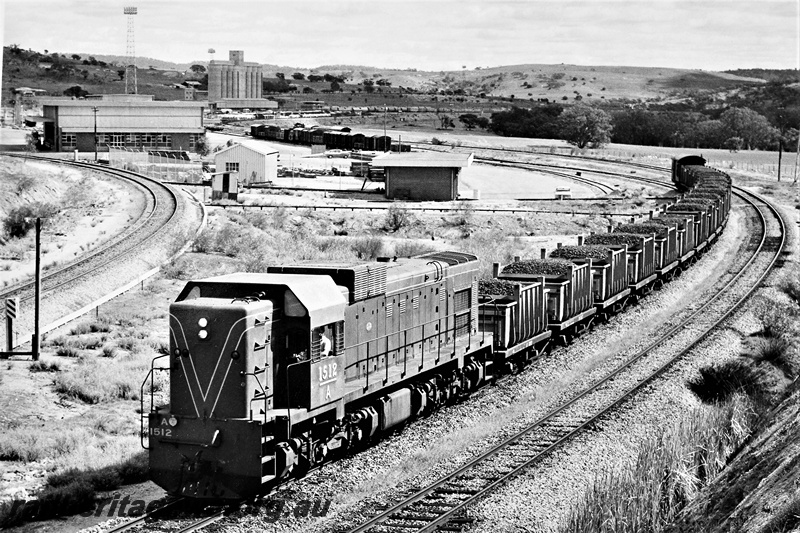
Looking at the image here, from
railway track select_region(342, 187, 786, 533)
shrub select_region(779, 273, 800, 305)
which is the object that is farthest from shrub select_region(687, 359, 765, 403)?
shrub select_region(779, 273, 800, 305)

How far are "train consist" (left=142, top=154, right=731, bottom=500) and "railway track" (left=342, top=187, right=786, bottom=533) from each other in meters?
1.76

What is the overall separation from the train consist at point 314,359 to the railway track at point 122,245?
1233 cm

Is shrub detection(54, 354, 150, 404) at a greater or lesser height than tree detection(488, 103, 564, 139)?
lesser

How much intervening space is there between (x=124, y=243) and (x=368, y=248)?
10465 millimetres

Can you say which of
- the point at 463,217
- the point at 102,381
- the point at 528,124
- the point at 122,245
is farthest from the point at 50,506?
the point at 528,124

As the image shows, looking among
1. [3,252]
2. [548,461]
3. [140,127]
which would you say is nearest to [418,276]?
[548,461]

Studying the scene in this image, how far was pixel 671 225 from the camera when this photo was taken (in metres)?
39.0

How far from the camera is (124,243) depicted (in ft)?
135

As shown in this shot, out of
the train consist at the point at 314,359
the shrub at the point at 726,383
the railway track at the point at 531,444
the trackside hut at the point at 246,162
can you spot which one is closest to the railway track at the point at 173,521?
the train consist at the point at 314,359

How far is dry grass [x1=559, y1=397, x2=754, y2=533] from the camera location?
1413 centimetres

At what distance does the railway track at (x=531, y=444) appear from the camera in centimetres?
1474

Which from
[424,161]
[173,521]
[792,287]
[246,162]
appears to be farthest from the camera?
[246,162]

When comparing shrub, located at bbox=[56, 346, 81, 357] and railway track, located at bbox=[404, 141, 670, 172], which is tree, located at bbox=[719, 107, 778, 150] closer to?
railway track, located at bbox=[404, 141, 670, 172]

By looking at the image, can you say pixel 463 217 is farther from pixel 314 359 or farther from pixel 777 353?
pixel 314 359
